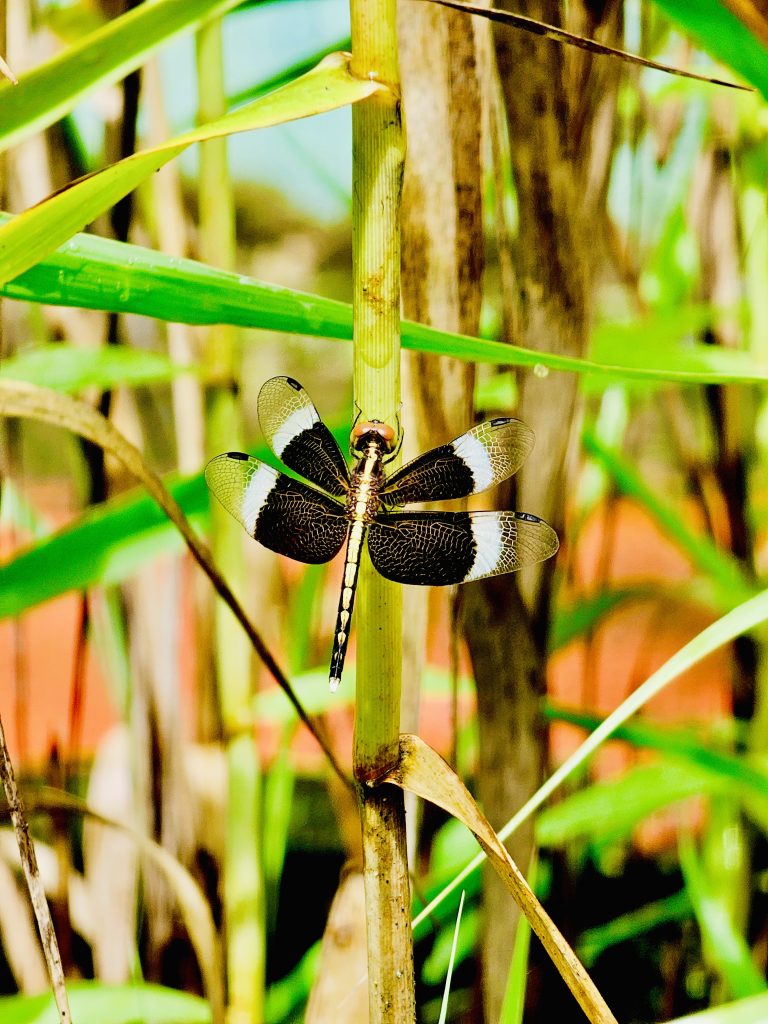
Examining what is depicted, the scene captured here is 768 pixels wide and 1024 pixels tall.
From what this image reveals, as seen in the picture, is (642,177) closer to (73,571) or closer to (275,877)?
(73,571)

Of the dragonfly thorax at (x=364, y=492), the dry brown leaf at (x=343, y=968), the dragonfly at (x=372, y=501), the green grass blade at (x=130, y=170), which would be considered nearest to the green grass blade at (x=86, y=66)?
the green grass blade at (x=130, y=170)

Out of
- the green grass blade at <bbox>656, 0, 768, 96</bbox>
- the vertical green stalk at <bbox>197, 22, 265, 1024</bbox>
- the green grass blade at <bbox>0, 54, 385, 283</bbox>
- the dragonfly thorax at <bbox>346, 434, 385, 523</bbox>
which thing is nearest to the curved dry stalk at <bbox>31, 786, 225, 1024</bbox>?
the vertical green stalk at <bbox>197, 22, 265, 1024</bbox>

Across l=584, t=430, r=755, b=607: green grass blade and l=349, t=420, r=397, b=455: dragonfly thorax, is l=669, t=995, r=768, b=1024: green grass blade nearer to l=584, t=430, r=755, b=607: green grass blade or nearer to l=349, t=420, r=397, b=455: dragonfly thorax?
l=349, t=420, r=397, b=455: dragonfly thorax

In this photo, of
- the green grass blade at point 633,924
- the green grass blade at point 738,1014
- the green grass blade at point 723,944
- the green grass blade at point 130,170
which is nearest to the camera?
the green grass blade at point 130,170

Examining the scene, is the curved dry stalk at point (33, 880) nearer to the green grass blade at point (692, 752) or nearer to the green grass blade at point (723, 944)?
the green grass blade at point (692, 752)

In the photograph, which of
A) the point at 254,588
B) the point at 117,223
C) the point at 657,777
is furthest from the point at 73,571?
the point at 657,777

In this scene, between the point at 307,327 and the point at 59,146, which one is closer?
the point at 307,327

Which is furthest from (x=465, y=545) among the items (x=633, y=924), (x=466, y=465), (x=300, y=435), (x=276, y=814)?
(x=633, y=924)

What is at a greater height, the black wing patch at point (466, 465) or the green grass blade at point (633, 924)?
the black wing patch at point (466, 465)
